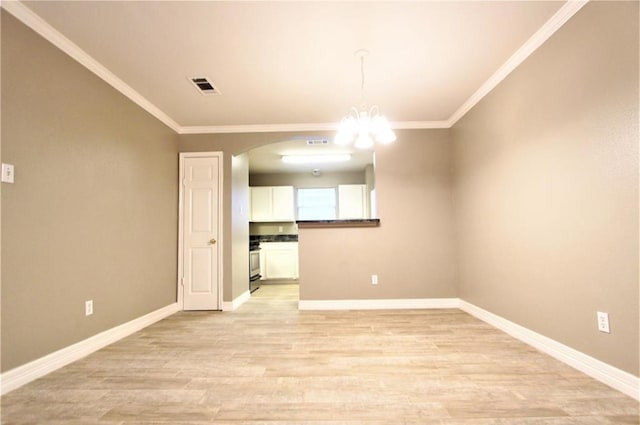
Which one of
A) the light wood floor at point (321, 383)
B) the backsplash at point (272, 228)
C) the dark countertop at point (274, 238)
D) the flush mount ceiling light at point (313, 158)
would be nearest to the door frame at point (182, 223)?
the light wood floor at point (321, 383)

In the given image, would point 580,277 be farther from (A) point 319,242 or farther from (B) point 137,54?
(B) point 137,54

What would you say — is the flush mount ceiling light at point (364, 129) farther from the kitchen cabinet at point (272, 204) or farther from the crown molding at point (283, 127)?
the kitchen cabinet at point (272, 204)

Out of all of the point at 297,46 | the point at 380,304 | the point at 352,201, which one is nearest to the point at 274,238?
the point at 352,201

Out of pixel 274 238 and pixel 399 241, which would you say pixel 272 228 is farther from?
pixel 399 241

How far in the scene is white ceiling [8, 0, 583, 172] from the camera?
1979mm

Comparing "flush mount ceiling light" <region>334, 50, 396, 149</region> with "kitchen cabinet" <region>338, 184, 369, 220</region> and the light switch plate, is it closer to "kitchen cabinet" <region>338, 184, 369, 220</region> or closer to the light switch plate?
the light switch plate

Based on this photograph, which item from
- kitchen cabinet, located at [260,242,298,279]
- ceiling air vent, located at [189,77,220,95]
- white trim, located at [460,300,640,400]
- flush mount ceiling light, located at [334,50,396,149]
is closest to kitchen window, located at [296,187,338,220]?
kitchen cabinet, located at [260,242,298,279]

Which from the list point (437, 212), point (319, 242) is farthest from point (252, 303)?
point (437, 212)

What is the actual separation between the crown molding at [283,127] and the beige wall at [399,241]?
0.33 feet

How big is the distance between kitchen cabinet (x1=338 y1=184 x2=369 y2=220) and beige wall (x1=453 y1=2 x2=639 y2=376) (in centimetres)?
368

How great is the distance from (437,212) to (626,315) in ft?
7.49

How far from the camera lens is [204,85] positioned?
2.93m

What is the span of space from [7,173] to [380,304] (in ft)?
11.8

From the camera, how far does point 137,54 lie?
2.43 meters
